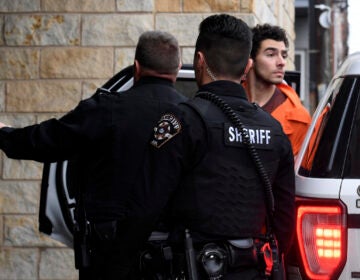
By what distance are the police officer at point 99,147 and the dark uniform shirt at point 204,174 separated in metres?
0.37

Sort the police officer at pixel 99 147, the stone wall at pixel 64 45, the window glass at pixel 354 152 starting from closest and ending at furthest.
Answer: the window glass at pixel 354 152
the police officer at pixel 99 147
the stone wall at pixel 64 45

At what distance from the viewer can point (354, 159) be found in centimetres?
376

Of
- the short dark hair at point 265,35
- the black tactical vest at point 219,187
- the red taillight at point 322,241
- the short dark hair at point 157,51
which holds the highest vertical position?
the short dark hair at point 265,35

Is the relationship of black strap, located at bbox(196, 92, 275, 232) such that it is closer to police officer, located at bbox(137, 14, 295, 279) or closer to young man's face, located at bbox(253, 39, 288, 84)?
police officer, located at bbox(137, 14, 295, 279)

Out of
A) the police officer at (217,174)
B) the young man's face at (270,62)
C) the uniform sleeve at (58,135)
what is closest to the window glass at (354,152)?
the police officer at (217,174)

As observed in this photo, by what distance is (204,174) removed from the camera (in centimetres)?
364

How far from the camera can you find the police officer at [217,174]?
3.61 m

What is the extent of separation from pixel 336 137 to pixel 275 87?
5.45 feet

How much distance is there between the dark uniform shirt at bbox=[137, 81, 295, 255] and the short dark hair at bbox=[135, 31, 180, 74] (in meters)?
0.64

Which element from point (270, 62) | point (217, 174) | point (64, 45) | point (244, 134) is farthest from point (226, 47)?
point (64, 45)

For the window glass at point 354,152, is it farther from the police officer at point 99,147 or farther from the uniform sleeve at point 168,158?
the police officer at point 99,147

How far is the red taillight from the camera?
369cm

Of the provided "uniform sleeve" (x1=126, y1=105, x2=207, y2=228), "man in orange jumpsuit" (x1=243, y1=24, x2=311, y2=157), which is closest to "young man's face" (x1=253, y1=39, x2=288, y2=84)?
"man in orange jumpsuit" (x1=243, y1=24, x2=311, y2=157)

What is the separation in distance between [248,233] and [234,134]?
394 millimetres
